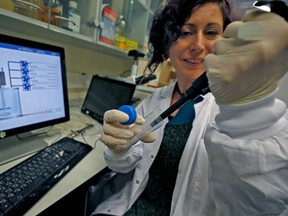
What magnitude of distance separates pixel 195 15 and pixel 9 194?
85 cm

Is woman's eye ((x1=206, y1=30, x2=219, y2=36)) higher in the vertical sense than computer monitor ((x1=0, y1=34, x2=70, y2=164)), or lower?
higher

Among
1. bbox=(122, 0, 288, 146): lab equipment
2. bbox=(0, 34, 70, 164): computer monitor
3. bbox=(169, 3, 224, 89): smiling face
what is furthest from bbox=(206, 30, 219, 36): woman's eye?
bbox=(0, 34, 70, 164): computer monitor

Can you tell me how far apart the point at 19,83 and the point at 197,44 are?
69cm

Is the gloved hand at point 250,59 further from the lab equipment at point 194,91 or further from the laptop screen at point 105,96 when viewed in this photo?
the laptop screen at point 105,96

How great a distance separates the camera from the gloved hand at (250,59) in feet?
1.04

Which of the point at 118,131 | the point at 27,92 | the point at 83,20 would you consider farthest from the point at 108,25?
the point at 118,131

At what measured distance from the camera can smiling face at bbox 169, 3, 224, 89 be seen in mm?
727

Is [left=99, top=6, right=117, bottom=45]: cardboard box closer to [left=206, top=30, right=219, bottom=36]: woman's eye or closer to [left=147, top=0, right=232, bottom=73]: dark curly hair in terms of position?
[left=147, top=0, right=232, bottom=73]: dark curly hair

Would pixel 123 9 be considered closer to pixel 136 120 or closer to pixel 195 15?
pixel 195 15

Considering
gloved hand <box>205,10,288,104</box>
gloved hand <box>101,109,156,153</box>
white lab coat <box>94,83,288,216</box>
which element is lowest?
gloved hand <box>101,109,156,153</box>

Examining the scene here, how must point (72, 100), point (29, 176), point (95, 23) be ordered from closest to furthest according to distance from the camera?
point (29, 176)
point (95, 23)
point (72, 100)

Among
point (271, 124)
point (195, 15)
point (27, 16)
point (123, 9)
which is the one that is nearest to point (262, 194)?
point (271, 124)

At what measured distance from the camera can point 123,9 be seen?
1.42 meters

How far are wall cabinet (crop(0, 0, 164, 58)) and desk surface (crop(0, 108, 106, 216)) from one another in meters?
0.48
